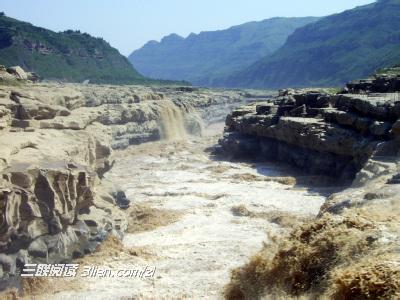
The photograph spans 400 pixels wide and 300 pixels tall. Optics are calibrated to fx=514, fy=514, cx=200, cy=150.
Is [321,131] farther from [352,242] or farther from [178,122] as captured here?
[178,122]

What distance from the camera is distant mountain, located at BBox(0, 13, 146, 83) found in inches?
4557

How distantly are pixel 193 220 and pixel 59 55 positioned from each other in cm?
10629

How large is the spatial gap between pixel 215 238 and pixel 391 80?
32.0 meters

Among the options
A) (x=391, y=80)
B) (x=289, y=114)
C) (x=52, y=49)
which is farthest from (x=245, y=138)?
(x=52, y=49)

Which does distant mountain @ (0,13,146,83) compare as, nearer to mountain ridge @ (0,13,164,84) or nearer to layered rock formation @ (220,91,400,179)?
mountain ridge @ (0,13,164,84)

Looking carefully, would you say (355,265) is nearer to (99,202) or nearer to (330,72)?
(99,202)

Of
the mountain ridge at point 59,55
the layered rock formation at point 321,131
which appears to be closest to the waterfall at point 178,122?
the layered rock formation at point 321,131

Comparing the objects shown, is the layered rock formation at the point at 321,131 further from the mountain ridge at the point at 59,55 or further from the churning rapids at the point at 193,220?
the mountain ridge at the point at 59,55

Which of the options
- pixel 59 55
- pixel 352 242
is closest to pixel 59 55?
pixel 59 55

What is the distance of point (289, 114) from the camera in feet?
185

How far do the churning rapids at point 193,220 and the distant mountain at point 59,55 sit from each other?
6794 cm

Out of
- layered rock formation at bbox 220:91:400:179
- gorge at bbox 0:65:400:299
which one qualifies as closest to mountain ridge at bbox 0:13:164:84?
layered rock formation at bbox 220:91:400:179

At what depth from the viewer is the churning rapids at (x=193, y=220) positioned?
22.4m

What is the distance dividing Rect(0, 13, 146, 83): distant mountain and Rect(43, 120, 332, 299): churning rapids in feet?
223
